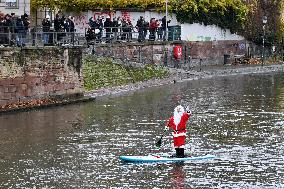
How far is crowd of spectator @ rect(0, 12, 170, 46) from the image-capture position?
136 feet

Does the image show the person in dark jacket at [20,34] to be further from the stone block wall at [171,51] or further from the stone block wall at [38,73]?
the stone block wall at [171,51]

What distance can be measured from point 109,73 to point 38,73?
9701 millimetres

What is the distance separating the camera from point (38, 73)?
40781mm

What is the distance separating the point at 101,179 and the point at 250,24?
5256 cm

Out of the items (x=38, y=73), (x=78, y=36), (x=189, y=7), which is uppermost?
(x=189, y=7)

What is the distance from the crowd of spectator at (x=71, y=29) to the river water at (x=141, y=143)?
3868 mm

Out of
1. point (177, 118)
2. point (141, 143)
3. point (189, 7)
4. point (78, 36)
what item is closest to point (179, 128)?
point (177, 118)

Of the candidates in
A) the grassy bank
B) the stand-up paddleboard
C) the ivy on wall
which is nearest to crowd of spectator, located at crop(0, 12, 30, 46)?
the grassy bank

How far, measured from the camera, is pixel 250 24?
245 ft

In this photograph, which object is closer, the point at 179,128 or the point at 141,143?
the point at 179,128

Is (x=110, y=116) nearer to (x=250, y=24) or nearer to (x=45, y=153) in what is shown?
(x=45, y=153)

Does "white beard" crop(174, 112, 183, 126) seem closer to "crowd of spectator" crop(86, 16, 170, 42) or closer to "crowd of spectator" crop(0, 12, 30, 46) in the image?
"crowd of spectator" crop(0, 12, 30, 46)

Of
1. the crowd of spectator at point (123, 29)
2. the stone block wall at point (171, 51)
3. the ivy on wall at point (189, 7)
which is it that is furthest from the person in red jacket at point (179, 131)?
the ivy on wall at point (189, 7)

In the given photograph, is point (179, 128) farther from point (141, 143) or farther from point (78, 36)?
point (78, 36)
